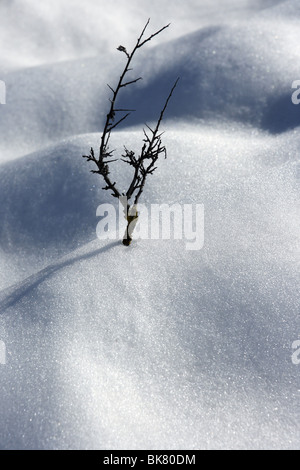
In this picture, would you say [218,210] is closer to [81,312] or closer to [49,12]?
[81,312]

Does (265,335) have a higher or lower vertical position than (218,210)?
lower

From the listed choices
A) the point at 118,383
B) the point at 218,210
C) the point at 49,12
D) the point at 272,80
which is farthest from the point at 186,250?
the point at 49,12

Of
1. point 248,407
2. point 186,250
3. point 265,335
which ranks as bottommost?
point 248,407

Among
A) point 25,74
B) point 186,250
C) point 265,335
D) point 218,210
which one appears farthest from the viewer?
point 25,74

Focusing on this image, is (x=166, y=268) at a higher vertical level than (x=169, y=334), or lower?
higher

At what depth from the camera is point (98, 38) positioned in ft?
14.0

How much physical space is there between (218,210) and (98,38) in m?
2.95

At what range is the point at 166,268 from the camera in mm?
1916

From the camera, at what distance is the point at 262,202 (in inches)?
85.5

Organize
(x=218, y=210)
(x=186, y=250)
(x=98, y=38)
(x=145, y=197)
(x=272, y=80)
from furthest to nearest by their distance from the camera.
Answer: (x=98, y=38), (x=272, y=80), (x=145, y=197), (x=218, y=210), (x=186, y=250)

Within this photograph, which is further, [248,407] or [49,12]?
[49,12]

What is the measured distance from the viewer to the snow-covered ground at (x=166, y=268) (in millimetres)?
1532

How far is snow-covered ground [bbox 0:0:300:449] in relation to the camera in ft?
5.03

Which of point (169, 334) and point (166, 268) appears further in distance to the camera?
point (166, 268)
